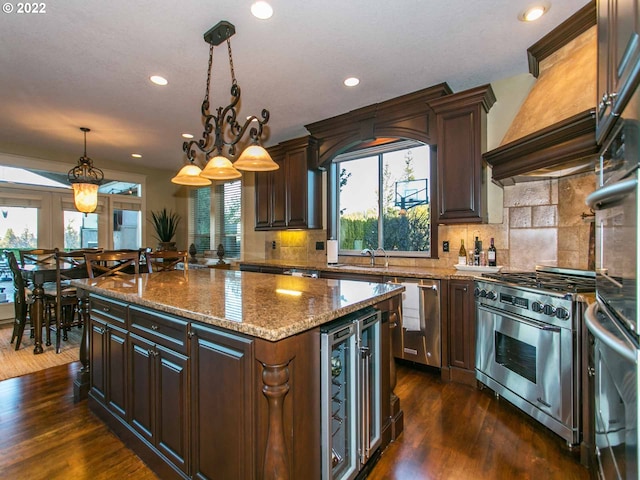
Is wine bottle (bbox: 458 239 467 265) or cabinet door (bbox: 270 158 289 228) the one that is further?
cabinet door (bbox: 270 158 289 228)

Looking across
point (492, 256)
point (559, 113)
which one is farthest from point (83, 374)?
point (559, 113)

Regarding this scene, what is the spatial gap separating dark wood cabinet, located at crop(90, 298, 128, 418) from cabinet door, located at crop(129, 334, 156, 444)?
10 centimetres

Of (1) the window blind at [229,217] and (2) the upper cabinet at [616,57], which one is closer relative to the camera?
(2) the upper cabinet at [616,57]

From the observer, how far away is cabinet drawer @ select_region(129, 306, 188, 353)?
1.51m

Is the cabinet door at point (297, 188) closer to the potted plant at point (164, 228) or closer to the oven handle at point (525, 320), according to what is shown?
the oven handle at point (525, 320)

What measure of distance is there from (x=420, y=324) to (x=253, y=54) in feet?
8.95

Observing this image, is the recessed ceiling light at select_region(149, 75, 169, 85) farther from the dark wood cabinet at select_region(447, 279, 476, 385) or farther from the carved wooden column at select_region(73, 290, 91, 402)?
the dark wood cabinet at select_region(447, 279, 476, 385)

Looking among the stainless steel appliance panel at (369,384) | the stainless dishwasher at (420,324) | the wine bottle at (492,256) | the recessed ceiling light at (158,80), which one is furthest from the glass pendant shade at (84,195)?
the wine bottle at (492,256)

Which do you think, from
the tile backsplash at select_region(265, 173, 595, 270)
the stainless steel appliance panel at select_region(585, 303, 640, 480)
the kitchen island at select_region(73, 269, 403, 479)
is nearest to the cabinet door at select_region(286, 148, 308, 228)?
the tile backsplash at select_region(265, 173, 595, 270)

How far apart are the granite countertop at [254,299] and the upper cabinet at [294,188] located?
1.95 m

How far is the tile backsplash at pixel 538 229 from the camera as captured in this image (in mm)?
2508

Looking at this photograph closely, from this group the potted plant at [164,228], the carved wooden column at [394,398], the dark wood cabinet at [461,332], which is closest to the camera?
the carved wooden column at [394,398]

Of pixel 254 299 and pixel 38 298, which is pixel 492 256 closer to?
pixel 254 299

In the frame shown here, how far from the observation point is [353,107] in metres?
3.60
